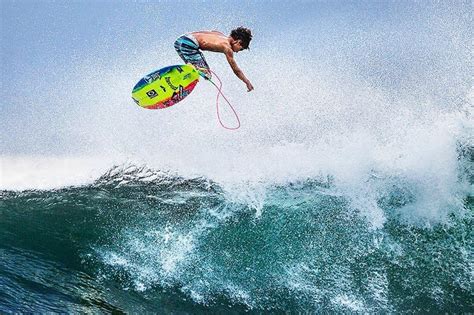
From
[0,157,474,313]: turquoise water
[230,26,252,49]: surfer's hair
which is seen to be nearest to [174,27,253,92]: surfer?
[230,26,252,49]: surfer's hair

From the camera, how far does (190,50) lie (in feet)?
21.1

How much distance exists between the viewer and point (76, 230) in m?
8.03

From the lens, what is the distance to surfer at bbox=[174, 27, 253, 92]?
5.93m

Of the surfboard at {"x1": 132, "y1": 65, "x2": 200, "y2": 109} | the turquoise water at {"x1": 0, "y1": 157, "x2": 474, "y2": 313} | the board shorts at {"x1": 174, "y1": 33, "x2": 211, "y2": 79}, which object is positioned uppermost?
the board shorts at {"x1": 174, "y1": 33, "x2": 211, "y2": 79}

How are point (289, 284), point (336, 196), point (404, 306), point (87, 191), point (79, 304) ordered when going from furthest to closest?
point (87, 191) < point (336, 196) < point (289, 284) < point (404, 306) < point (79, 304)

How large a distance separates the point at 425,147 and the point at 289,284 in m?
4.60

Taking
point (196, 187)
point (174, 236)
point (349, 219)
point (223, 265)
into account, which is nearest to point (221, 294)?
point (223, 265)

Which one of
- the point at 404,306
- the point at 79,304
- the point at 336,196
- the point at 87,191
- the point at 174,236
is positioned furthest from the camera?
the point at 87,191

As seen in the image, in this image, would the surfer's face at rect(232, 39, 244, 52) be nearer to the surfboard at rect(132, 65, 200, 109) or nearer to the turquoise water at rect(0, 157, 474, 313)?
the surfboard at rect(132, 65, 200, 109)

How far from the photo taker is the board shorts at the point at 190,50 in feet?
20.6

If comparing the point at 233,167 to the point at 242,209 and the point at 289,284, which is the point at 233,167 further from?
the point at 289,284

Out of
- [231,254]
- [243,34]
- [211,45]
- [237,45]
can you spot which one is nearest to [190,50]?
[211,45]

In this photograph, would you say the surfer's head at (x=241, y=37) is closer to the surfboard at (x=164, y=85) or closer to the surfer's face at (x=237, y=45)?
the surfer's face at (x=237, y=45)

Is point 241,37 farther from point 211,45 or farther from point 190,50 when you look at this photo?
point 190,50
